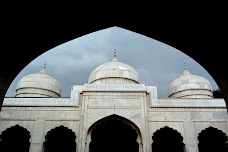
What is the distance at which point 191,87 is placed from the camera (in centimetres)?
1819

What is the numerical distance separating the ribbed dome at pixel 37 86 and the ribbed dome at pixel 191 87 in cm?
841

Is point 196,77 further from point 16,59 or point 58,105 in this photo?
point 16,59

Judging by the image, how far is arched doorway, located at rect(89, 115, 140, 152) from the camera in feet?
45.2

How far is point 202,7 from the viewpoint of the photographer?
2.61 m

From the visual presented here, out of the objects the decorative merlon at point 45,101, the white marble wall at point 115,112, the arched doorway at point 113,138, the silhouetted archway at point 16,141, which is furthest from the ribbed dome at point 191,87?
the silhouetted archway at point 16,141

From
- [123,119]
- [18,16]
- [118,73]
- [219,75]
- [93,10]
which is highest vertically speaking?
[118,73]

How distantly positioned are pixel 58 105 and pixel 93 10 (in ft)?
34.2

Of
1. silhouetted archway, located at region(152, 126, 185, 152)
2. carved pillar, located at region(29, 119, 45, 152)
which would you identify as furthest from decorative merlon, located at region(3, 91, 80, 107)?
silhouetted archway, located at region(152, 126, 185, 152)

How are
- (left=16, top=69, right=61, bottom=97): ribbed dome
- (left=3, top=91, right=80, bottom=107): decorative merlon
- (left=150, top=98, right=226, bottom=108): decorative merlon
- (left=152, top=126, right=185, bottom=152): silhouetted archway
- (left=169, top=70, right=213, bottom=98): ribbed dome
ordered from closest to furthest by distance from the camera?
1. (left=150, top=98, right=226, bottom=108): decorative merlon
2. (left=3, top=91, right=80, bottom=107): decorative merlon
3. (left=152, top=126, right=185, bottom=152): silhouetted archway
4. (left=16, top=69, right=61, bottom=97): ribbed dome
5. (left=169, top=70, right=213, bottom=98): ribbed dome

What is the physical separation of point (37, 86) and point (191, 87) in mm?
10571

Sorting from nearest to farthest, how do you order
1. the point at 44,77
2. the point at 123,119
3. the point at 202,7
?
the point at 202,7, the point at 123,119, the point at 44,77

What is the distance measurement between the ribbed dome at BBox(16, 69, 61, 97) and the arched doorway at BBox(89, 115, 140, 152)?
17.0 ft

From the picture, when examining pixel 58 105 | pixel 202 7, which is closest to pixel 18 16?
pixel 202 7

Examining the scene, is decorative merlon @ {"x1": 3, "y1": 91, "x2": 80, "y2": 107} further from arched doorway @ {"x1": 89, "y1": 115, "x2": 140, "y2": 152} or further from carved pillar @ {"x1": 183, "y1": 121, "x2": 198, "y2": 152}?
carved pillar @ {"x1": 183, "y1": 121, "x2": 198, "y2": 152}
